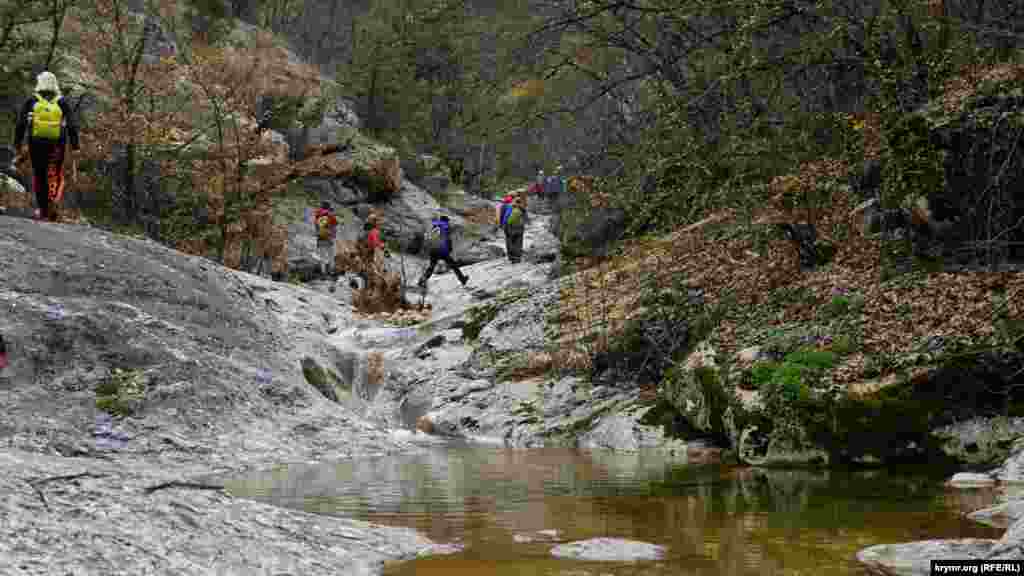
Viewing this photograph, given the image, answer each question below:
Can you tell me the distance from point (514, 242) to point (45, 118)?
→ 15059 mm

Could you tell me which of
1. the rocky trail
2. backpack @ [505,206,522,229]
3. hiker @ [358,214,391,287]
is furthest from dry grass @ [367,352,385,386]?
backpack @ [505,206,522,229]

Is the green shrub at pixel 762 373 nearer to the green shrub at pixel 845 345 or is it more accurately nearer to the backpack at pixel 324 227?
the green shrub at pixel 845 345

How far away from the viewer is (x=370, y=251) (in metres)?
23.9

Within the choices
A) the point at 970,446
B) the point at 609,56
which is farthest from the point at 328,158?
the point at 970,446

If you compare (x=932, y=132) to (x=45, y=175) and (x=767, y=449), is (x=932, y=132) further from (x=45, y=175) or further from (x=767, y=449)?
(x=45, y=175)

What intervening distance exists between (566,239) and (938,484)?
15018mm

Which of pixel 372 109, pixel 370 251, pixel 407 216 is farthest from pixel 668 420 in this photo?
pixel 372 109

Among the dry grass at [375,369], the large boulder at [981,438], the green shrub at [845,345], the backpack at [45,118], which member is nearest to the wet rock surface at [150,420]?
the backpack at [45,118]

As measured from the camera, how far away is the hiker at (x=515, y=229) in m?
25.9

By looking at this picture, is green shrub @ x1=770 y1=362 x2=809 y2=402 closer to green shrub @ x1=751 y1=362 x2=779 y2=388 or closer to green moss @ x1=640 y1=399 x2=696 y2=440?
green shrub @ x1=751 y1=362 x2=779 y2=388

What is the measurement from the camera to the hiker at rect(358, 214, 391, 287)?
23.5 metres

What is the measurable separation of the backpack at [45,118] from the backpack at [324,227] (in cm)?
1427

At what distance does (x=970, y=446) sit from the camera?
30.9ft

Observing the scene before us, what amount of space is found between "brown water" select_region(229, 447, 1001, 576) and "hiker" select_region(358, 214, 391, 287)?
1316 centimetres
